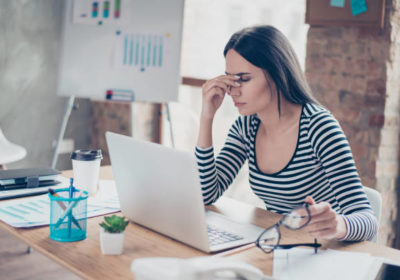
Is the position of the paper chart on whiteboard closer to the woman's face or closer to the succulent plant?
the woman's face

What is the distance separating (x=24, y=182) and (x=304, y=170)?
2.72 ft

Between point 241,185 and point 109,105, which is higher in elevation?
point 109,105

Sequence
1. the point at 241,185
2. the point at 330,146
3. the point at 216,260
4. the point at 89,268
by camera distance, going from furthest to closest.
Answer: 1. the point at 241,185
2. the point at 330,146
3. the point at 89,268
4. the point at 216,260

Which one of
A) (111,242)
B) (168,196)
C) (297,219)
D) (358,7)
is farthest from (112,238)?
(358,7)

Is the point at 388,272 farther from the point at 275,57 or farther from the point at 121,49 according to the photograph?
the point at 121,49

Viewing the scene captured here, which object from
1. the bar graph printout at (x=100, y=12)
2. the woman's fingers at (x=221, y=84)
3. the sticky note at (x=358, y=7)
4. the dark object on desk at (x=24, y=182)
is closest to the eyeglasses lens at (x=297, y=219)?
the woman's fingers at (x=221, y=84)

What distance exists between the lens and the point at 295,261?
3.50 ft

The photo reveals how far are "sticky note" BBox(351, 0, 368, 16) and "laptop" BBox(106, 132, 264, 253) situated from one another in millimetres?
1412

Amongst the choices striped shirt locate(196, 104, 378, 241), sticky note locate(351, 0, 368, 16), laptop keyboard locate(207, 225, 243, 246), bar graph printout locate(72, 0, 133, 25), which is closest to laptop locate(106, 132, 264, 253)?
laptop keyboard locate(207, 225, 243, 246)

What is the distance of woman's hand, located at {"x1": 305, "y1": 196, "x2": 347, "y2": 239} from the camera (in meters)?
1.09

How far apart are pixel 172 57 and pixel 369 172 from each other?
4.29ft

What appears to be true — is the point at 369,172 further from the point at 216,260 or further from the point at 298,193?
the point at 216,260

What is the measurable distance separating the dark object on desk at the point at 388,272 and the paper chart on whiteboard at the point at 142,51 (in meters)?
2.19

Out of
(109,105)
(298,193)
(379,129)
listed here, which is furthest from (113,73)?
(298,193)
